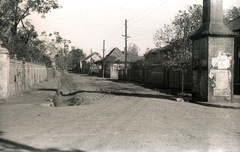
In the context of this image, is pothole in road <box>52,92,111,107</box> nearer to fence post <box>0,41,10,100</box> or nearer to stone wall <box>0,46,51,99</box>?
stone wall <box>0,46,51,99</box>

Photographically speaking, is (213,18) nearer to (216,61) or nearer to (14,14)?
(216,61)

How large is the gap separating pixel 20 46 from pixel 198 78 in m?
21.0

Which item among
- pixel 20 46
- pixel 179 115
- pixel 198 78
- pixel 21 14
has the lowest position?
pixel 179 115

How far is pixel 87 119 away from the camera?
6961 millimetres

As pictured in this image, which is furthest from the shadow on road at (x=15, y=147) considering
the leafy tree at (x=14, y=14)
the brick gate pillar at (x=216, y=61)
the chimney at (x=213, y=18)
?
the leafy tree at (x=14, y=14)

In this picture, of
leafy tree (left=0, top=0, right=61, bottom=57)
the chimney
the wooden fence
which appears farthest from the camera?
leafy tree (left=0, top=0, right=61, bottom=57)

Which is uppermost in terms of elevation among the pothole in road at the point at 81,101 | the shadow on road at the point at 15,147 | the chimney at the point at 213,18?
the chimney at the point at 213,18

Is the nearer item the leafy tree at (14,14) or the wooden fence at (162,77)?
the wooden fence at (162,77)

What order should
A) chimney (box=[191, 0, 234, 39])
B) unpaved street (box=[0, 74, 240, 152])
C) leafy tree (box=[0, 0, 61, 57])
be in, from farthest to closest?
1. leafy tree (box=[0, 0, 61, 57])
2. chimney (box=[191, 0, 234, 39])
3. unpaved street (box=[0, 74, 240, 152])

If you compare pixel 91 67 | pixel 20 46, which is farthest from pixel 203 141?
pixel 91 67

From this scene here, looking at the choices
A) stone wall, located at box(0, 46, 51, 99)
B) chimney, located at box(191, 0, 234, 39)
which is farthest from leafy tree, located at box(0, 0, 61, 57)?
chimney, located at box(191, 0, 234, 39)

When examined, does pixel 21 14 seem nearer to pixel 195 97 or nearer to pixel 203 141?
pixel 195 97

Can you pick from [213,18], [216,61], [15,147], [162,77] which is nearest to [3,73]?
[15,147]

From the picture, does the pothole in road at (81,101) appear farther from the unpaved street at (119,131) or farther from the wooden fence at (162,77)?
the wooden fence at (162,77)
